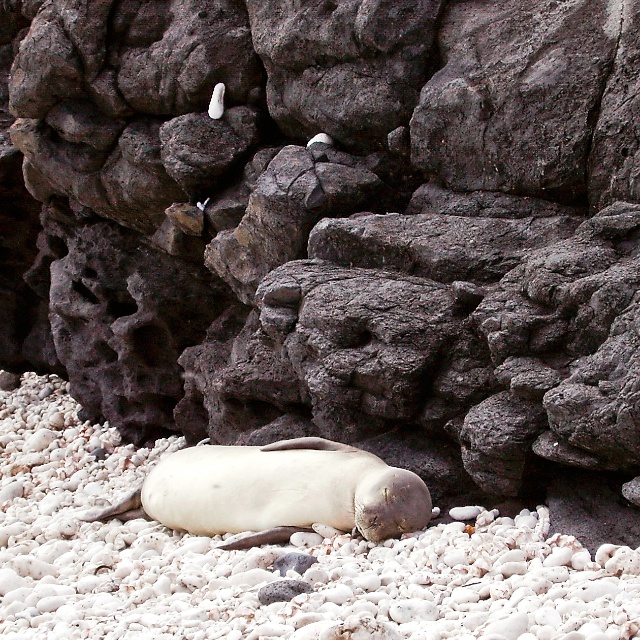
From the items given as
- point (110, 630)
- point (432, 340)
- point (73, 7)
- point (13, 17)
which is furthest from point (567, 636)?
point (13, 17)

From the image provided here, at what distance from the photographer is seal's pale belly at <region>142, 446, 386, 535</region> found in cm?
507

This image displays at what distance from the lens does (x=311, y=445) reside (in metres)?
5.56

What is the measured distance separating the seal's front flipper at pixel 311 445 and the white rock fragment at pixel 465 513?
797mm

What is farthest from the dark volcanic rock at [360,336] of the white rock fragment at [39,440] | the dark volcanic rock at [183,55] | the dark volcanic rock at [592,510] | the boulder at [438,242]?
the white rock fragment at [39,440]

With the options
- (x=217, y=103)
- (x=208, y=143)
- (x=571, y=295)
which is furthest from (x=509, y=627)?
(x=217, y=103)

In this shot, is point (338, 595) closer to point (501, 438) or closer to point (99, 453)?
point (501, 438)

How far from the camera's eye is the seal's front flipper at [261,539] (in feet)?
15.9

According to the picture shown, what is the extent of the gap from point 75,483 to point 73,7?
4190 millimetres

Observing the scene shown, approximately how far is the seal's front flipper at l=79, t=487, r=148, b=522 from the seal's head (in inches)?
79.6

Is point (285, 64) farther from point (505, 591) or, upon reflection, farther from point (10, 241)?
point (10, 241)

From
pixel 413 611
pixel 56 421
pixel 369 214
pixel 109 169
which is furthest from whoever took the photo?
pixel 56 421

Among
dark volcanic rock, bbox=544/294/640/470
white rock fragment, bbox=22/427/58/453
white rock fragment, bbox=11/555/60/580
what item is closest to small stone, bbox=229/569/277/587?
white rock fragment, bbox=11/555/60/580

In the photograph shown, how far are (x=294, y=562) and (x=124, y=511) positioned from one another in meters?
2.34

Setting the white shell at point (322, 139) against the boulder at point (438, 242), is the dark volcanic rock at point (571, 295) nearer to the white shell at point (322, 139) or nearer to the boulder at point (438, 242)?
the boulder at point (438, 242)
